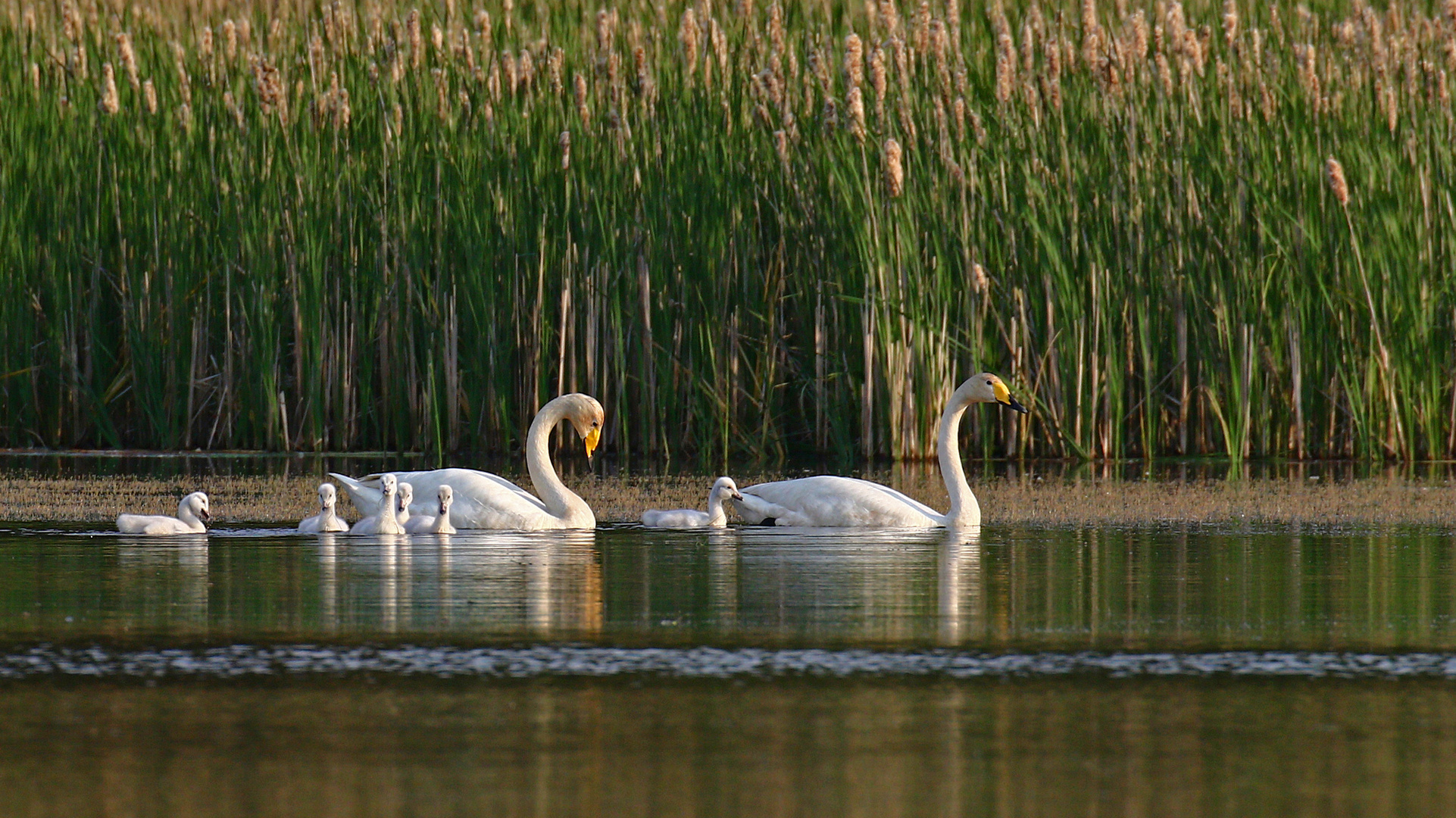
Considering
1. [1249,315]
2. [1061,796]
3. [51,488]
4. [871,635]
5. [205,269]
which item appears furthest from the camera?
[205,269]

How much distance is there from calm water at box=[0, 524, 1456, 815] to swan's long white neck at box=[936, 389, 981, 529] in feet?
4.89

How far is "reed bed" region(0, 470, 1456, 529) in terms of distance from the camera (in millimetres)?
10453

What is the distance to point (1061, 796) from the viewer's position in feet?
14.1

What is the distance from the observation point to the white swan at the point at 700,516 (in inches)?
404

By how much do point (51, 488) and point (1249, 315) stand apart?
7111 mm

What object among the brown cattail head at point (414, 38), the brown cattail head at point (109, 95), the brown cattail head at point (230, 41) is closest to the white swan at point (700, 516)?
the brown cattail head at point (414, 38)

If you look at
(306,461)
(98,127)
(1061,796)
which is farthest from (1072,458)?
(1061,796)

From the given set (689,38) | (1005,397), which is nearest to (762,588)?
(1005,397)

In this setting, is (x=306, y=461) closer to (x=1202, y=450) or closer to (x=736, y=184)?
(x=736, y=184)

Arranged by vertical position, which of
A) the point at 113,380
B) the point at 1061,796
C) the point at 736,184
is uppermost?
the point at 736,184

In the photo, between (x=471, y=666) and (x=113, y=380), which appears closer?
(x=471, y=666)

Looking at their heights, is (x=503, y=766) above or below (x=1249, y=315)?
below

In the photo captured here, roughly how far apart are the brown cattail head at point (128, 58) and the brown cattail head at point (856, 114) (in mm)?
5082

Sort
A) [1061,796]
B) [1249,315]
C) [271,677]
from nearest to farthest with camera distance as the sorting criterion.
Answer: [1061,796]
[271,677]
[1249,315]
